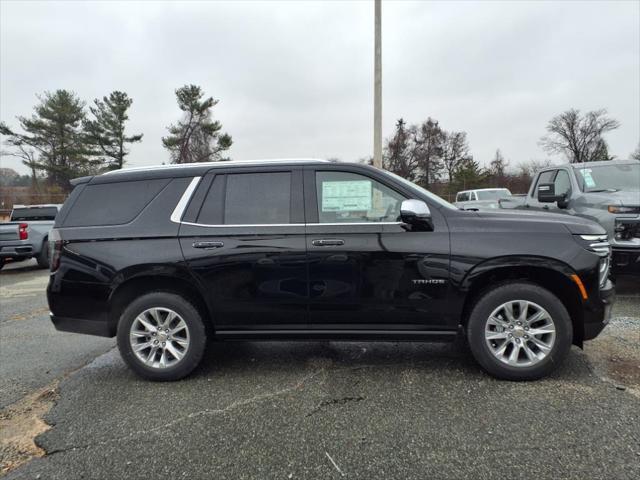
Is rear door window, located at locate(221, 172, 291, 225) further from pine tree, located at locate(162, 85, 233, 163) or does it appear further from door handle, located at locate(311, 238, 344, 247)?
pine tree, located at locate(162, 85, 233, 163)

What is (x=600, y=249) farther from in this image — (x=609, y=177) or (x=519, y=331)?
(x=609, y=177)

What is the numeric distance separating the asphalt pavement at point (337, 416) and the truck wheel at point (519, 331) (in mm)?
160

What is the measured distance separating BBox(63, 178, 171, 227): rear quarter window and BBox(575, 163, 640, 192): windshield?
6.09 m

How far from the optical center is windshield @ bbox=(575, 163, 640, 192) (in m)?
6.34

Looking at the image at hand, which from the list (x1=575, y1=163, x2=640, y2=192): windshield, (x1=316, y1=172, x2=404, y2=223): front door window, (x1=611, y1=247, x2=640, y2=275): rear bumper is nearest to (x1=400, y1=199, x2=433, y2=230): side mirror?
(x1=316, y1=172, x2=404, y2=223): front door window

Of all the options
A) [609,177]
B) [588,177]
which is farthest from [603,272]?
[609,177]

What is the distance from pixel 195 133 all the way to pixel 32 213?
85.0ft

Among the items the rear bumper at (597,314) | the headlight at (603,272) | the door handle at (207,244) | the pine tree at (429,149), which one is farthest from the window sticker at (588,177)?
the pine tree at (429,149)

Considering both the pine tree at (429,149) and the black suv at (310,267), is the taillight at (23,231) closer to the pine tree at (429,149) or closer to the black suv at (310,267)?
the black suv at (310,267)

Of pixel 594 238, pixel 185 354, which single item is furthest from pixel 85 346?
pixel 594 238

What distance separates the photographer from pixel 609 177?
21.4 ft

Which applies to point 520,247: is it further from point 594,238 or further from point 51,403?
point 51,403

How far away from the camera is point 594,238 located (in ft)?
10.8

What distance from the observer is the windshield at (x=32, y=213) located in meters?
13.6
